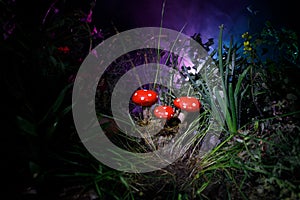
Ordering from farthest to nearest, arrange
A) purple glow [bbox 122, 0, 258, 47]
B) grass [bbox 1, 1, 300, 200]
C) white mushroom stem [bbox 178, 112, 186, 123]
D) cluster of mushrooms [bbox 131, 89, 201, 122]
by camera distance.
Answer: purple glow [bbox 122, 0, 258, 47] < white mushroom stem [bbox 178, 112, 186, 123] < cluster of mushrooms [bbox 131, 89, 201, 122] < grass [bbox 1, 1, 300, 200]

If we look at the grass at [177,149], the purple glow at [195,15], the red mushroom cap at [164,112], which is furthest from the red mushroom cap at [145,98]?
the purple glow at [195,15]

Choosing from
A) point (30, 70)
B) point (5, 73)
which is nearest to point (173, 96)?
point (30, 70)

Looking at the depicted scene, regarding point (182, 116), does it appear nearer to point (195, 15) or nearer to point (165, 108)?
point (165, 108)

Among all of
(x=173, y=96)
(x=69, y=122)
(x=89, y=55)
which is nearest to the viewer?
(x=69, y=122)

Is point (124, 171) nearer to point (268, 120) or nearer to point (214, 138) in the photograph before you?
point (214, 138)

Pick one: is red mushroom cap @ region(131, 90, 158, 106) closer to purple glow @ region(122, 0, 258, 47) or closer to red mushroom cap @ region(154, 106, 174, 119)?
red mushroom cap @ region(154, 106, 174, 119)

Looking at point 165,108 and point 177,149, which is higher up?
point 165,108

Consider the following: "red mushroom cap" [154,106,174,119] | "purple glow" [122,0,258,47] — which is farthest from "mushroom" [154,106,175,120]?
"purple glow" [122,0,258,47]

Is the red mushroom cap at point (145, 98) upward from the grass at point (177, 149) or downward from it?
upward

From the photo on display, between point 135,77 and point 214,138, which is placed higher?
point 135,77

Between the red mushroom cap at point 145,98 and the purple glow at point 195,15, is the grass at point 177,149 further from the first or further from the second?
the purple glow at point 195,15

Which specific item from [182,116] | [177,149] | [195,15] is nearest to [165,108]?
[182,116]
